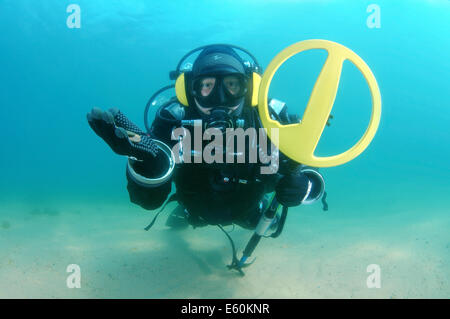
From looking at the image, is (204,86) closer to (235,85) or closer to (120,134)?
(235,85)

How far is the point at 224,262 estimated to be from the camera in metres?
5.03

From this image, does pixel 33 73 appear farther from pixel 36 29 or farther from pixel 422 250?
pixel 422 250

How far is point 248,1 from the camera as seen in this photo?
2202cm

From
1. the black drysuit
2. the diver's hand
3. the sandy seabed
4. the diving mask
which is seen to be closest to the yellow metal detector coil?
the diver's hand

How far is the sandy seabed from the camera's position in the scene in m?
4.08

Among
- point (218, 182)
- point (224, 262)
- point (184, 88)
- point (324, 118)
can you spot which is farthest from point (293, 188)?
point (224, 262)

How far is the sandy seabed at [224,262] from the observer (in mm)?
4078

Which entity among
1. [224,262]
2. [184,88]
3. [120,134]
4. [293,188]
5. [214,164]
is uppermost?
[184,88]

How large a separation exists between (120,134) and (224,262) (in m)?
3.89

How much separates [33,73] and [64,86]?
20.3ft

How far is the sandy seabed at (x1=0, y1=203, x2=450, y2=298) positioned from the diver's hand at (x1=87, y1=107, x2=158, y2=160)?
2.69 metres

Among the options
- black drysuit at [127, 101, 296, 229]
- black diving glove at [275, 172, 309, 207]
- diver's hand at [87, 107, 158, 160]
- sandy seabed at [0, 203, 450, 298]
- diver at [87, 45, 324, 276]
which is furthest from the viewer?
sandy seabed at [0, 203, 450, 298]

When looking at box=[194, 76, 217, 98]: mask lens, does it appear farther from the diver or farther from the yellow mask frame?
the yellow mask frame
